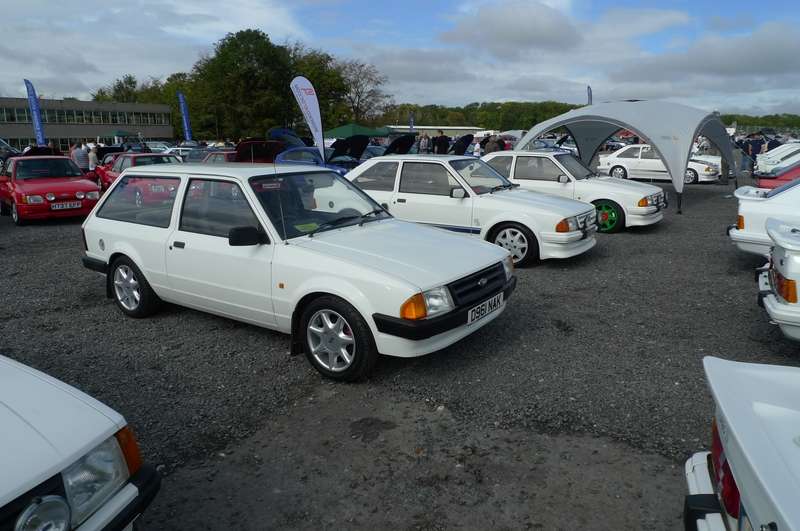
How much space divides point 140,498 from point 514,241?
20.4 feet

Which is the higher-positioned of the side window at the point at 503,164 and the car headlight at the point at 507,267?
the side window at the point at 503,164

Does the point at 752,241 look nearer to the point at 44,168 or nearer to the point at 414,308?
the point at 414,308

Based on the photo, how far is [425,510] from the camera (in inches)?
111

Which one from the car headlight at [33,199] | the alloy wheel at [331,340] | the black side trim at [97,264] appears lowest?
the alloy wheel at [331,340]

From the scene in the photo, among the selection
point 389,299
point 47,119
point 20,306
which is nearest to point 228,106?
point 47,119

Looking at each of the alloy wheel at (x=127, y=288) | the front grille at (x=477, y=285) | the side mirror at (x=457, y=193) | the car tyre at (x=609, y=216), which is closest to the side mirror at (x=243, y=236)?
the front grille at (x=477, y=285)

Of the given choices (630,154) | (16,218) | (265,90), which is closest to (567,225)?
(16,218)

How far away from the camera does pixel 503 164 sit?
1041 centimetres

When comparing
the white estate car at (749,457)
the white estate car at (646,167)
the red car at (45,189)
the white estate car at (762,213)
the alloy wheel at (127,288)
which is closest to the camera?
the white estate car at (749,457)

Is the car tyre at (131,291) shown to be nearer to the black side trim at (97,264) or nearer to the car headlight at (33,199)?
the black side trim at (97,264)

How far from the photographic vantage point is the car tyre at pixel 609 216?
401 inches

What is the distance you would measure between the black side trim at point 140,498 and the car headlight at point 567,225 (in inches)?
240

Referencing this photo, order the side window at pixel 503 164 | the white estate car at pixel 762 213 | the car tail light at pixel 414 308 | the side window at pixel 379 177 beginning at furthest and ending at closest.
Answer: the side window at pixel 503 164 → the side window at pixel 379 177 → the white estate car at pixel 762 213 → the car tail light at pixel 414 308

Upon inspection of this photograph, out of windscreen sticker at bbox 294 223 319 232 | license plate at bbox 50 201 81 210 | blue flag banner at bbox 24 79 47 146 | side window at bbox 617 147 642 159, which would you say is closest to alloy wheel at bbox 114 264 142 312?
windscreen sticker at bbox 294 223 319 232
